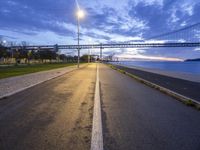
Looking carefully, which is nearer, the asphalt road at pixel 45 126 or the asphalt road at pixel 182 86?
the asphalt road at pixel 45 126

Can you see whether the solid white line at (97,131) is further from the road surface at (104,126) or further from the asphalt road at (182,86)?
the asphalt road at (182,86)

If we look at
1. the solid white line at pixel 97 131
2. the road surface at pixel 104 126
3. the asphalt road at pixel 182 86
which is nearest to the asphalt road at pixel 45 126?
the road surface at pixel 104 126

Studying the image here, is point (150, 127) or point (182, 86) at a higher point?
point (150, 127)

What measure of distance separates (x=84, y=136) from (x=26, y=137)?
1.15 m

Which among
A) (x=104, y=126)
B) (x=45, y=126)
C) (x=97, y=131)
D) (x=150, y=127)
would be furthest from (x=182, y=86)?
(x=45, y=126)

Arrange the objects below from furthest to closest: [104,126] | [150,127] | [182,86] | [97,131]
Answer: [182,86], [104,126], [150,127], [97,131]

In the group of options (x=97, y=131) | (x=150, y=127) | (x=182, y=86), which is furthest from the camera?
(x=182, y=86)

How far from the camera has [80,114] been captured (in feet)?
28.0

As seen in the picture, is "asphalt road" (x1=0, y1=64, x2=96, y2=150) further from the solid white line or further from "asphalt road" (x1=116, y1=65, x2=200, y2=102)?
"asphalt road" (x1=116, y1=65, x2=200, y2=102)

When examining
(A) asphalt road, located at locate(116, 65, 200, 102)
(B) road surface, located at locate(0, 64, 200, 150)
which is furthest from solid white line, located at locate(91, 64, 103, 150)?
(A) asphalt road, located at locate(116, 65, 200, 102)

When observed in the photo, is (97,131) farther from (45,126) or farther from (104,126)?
(45,126)

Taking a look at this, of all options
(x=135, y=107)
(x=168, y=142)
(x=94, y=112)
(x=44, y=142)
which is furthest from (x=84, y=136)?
(x=135, y=107)

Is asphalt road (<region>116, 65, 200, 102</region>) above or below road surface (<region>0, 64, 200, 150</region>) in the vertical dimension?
below

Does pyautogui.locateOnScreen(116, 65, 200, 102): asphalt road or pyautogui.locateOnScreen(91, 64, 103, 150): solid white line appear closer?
pyautogui.locateOnScreen(91, 64, 103, 150): solid white line
